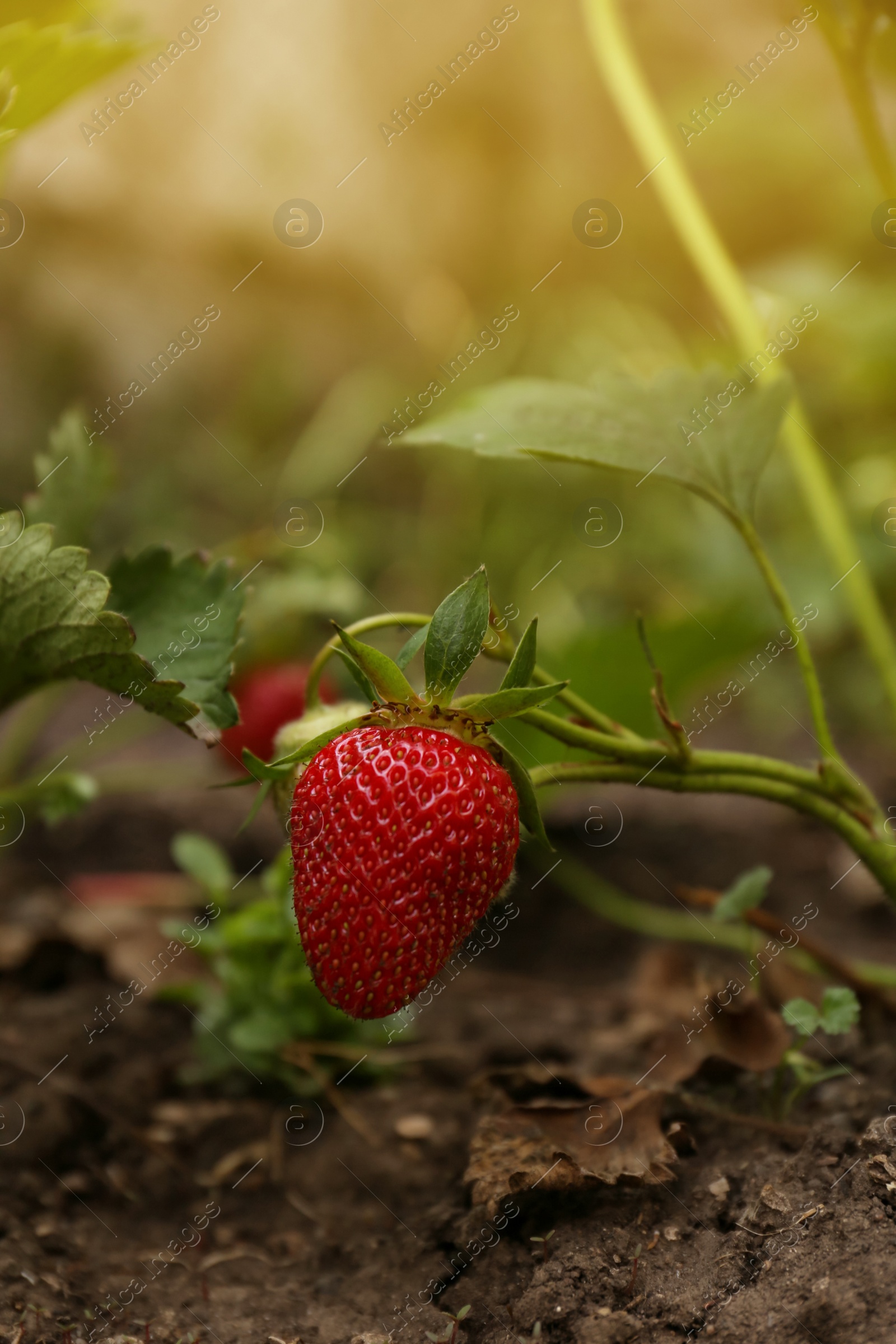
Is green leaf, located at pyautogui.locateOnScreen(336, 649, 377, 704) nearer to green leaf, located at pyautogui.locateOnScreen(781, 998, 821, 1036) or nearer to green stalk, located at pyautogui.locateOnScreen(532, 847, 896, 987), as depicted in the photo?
green leaf, located at pyautogui.locateOnScreen(781, 998, 821, 1036)

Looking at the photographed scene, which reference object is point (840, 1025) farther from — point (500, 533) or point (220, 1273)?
point (500, 533)

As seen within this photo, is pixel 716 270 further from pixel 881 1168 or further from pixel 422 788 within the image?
pixel 881 1168

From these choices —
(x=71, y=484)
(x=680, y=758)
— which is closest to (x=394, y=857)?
(x=680, y=758)

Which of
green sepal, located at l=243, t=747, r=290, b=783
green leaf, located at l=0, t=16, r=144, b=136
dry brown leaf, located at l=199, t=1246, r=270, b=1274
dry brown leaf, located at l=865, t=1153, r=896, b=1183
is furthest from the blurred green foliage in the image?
green leaf, located at l=0, t=16, r=144, b=136

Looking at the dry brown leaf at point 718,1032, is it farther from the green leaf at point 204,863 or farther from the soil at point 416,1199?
the green leaf at point 204,863

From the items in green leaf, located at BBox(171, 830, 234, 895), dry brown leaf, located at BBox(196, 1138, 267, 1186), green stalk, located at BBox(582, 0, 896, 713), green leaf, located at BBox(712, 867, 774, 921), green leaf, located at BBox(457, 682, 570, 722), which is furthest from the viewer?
green stalk, located at BBox(582, 0, 896, 713)

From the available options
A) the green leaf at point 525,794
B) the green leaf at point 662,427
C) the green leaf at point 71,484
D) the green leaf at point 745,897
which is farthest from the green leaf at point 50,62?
the green leaf at point 745,897
